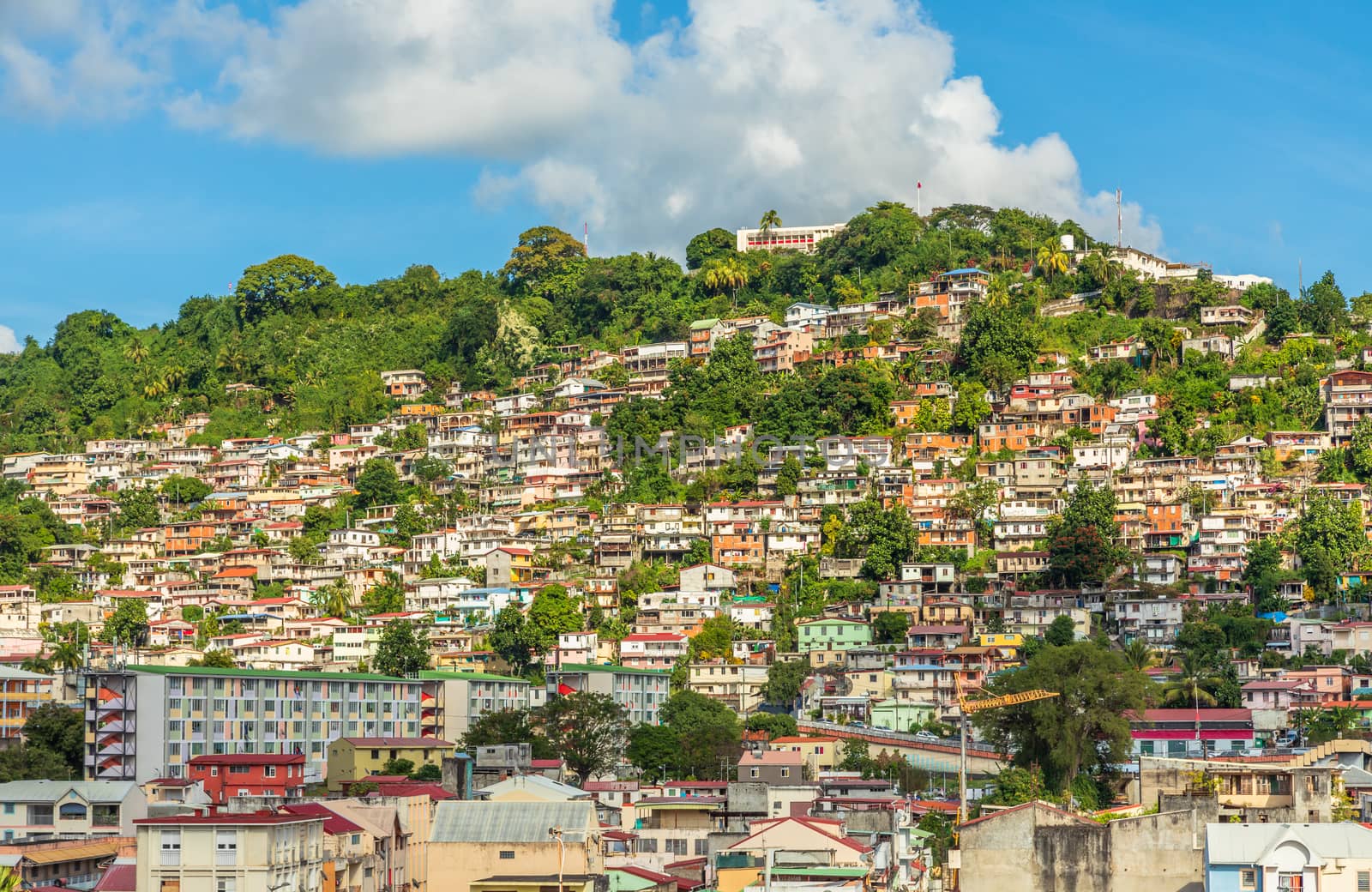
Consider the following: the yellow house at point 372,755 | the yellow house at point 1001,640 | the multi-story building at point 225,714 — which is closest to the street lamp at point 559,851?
the yellow house at point 372,755

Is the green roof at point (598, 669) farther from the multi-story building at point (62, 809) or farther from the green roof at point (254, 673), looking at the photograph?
the multi-story building at point (62, 809)

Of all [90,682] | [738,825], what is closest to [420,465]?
[90,682]

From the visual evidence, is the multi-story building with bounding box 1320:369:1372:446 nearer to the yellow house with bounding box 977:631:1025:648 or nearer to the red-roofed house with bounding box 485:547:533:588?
the yellow house with bounding box 977:631:1025:648

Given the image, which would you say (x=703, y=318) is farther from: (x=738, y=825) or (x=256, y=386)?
(x=738, y=825)

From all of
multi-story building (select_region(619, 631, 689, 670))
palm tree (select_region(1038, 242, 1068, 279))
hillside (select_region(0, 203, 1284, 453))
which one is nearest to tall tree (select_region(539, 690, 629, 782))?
multi-story building (select_region(619, 631, 689, 670))

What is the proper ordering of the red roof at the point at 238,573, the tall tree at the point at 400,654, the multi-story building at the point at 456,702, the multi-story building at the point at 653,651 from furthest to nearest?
1. the red roof at the point at 238,573
2. the multi-story building at the point at 653,651
3. the tall tree at the point at 400,654
4. the multi-story building at the point at 456,702

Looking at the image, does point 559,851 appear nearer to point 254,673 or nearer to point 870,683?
point 254,673
